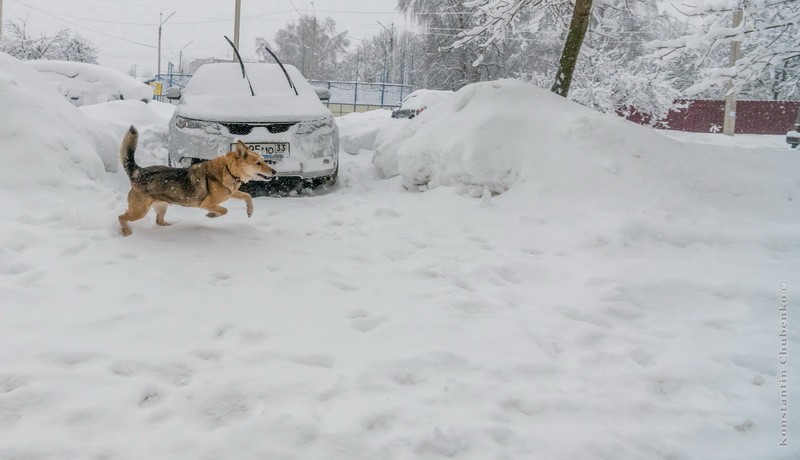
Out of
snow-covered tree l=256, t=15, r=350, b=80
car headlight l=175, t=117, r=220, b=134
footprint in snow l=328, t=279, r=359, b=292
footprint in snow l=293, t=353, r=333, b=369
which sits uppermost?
snow-covered tree l=256, t=15, r=350, b=80

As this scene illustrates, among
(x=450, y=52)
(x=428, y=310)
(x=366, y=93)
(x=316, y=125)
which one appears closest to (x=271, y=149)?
(x=316, y=125)

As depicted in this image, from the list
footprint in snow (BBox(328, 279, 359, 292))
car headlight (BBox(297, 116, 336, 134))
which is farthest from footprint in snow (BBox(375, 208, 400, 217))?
footprint in snow (BBox(328, 279, 359, 292))

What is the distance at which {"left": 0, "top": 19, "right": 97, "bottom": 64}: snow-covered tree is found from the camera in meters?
30.7

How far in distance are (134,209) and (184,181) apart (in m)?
0.45

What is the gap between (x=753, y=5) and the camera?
740 centimetres

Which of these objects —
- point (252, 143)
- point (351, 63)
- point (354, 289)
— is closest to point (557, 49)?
point (252, 143)

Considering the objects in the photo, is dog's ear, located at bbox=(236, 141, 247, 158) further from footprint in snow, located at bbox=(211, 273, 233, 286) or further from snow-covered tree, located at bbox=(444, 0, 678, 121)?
snow-covered tree, located at bbox=(444, 0, 678, 121)

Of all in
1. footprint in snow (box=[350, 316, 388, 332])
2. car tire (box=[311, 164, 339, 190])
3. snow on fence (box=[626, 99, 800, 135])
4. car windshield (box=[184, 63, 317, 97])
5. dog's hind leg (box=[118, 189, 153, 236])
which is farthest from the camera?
snow on fence (box=[626, 99, 800, 135])

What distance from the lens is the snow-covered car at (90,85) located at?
14570mm

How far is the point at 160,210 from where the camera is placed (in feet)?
14.5

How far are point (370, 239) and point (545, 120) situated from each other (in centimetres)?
296

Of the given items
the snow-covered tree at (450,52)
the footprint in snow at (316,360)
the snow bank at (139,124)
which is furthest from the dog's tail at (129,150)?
the snow-covered tree at (450,52)

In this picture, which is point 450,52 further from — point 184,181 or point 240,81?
point 184,181

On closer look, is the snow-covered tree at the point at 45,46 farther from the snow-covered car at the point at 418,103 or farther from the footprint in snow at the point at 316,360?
the footprint in snow at the point at 316,360
